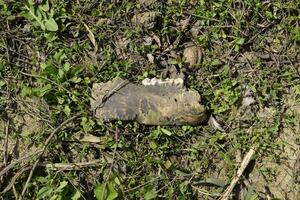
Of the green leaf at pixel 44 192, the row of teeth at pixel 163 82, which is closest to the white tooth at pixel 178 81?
the row of teeth at pixel 163 82

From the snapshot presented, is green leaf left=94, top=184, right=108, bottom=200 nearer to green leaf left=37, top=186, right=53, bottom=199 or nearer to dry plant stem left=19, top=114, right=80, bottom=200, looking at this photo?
green leaf left=37, top=186, right=53, bottom=199

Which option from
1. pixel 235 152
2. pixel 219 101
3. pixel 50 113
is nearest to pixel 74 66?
pixel 50 113

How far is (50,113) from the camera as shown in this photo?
13.3 ft

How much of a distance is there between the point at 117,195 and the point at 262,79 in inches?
59.0

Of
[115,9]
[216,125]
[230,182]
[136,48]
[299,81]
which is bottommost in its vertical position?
[230,182]

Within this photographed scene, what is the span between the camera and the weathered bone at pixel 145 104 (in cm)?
396

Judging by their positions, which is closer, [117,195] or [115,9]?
[117,195]

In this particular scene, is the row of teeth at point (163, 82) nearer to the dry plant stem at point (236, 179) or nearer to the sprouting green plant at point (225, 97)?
the sprouting green plant at point (225, 97)

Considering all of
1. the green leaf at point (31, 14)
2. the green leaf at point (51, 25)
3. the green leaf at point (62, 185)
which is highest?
the green leaf at point (31, 14)

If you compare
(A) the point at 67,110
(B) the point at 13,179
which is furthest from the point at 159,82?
(B) the point at 13,179

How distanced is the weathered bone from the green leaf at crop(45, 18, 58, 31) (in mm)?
564

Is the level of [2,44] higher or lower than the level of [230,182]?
higher

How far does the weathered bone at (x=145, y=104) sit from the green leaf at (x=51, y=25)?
0.56 m

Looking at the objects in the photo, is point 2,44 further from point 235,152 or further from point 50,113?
point 235,152
